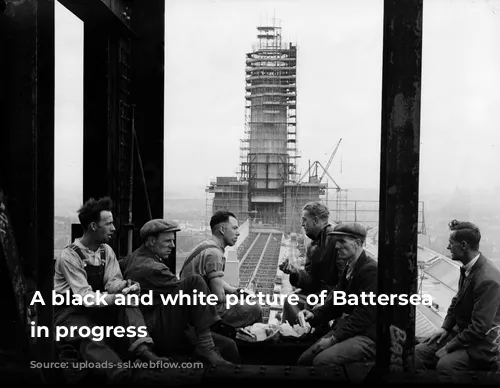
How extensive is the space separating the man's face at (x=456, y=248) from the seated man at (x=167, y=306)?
5.82 ft

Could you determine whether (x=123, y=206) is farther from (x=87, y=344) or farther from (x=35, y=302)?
(x=35, y=302)

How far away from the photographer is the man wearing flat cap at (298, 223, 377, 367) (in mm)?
4020

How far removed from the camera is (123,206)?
5.63 m

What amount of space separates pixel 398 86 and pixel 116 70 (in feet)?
10.7

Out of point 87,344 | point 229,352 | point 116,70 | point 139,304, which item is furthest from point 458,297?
point 116,70

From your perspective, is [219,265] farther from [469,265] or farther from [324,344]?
[469,265]

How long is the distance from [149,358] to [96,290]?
0.62 m

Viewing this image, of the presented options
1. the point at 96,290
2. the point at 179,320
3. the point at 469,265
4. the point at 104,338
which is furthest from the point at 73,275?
the point at 469,265

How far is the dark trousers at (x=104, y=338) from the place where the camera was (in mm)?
3793

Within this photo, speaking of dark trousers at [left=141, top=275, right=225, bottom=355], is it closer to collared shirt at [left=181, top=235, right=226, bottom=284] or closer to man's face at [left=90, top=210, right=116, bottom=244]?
collared shirt at [left=181, top=235, right=226, bottom=284]

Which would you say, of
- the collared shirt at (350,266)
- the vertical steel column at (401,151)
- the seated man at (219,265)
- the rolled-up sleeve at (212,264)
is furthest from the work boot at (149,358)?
the vertical steel column at (401,151)

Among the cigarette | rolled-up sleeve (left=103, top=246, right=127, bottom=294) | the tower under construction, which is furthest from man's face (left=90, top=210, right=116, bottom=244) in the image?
the tower under construction

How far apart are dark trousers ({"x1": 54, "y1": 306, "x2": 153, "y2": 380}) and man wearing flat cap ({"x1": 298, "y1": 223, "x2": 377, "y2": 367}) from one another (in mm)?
1270

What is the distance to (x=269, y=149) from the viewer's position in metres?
29.1
